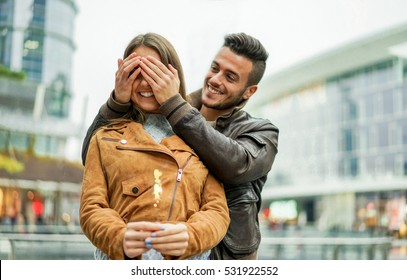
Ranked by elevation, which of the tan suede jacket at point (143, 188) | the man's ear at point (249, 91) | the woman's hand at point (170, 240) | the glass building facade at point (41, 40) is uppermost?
the glass building facade at point (41, 40)

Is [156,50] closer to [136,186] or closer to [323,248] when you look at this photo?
[136,186]

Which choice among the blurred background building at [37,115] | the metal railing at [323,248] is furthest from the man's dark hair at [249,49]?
the metal railing at [323,248]

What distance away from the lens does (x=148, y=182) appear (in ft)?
3.68

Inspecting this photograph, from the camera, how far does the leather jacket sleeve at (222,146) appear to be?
116cm

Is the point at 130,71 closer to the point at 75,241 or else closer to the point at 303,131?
Answer: the point at 75,241

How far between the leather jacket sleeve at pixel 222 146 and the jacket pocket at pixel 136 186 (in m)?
0.11

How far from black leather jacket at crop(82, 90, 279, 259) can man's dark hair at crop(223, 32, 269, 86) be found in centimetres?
7

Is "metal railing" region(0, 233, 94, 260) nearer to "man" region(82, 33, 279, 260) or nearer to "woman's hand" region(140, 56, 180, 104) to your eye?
"man" region(82, 33, 279, 260)

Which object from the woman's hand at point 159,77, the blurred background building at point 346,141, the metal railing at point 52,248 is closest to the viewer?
the woman's hand at point 159,77

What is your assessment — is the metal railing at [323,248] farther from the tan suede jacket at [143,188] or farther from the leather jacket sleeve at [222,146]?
the tan suede jacket at [143,188]

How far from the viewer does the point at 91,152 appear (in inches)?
45.3

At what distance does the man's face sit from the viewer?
4.28 feet

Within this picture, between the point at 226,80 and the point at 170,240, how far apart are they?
1.26 feet

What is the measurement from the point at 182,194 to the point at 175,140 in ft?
0.33
